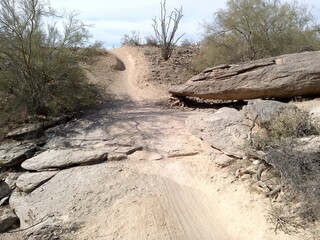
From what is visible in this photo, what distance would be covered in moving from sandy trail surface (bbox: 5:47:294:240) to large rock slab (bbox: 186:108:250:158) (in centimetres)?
21

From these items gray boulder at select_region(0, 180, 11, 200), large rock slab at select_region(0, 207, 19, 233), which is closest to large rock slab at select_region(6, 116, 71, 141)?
gray boulder at select_region(0, 180, 11, 200)

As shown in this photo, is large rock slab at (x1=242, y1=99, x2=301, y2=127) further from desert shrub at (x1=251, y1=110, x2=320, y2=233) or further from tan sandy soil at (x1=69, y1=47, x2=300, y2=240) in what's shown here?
tan sandy soil at (x1=69, y1=47, x2=300, y2=240)

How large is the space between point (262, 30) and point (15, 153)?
1022 centimetres

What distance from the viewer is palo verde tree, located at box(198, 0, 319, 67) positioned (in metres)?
13.7

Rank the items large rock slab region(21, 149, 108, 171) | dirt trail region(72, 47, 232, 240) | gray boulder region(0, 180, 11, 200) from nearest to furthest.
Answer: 1. dirt trail region(72, 47, 232, 240)
2. gray boulder region(0, 180, 11, 200)
3. large rock slab region(21, 149, 108, 171)

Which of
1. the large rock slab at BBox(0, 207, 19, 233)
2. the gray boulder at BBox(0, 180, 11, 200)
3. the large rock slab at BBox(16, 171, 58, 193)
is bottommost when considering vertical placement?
the large rock slab at BBox(0, 207, 19, 233)

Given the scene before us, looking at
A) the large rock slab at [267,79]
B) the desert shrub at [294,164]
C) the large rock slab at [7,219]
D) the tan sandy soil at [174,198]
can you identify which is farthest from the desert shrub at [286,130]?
the large rock slab at [7,219]

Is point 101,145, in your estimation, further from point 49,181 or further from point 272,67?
point 272,67

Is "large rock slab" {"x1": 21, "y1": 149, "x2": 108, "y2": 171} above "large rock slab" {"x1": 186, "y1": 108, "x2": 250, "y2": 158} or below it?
below

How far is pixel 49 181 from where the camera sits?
7086 millimetres

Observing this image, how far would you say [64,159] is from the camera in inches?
299

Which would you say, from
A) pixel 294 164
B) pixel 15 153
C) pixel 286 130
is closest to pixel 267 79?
pixel 286 130

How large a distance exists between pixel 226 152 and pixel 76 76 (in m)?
6.47

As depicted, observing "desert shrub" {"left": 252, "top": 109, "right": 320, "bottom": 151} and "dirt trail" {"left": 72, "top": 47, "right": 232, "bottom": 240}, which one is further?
"desert shrub" {"left": 252, "top": 109, "right": 320, "bottom": 151}
